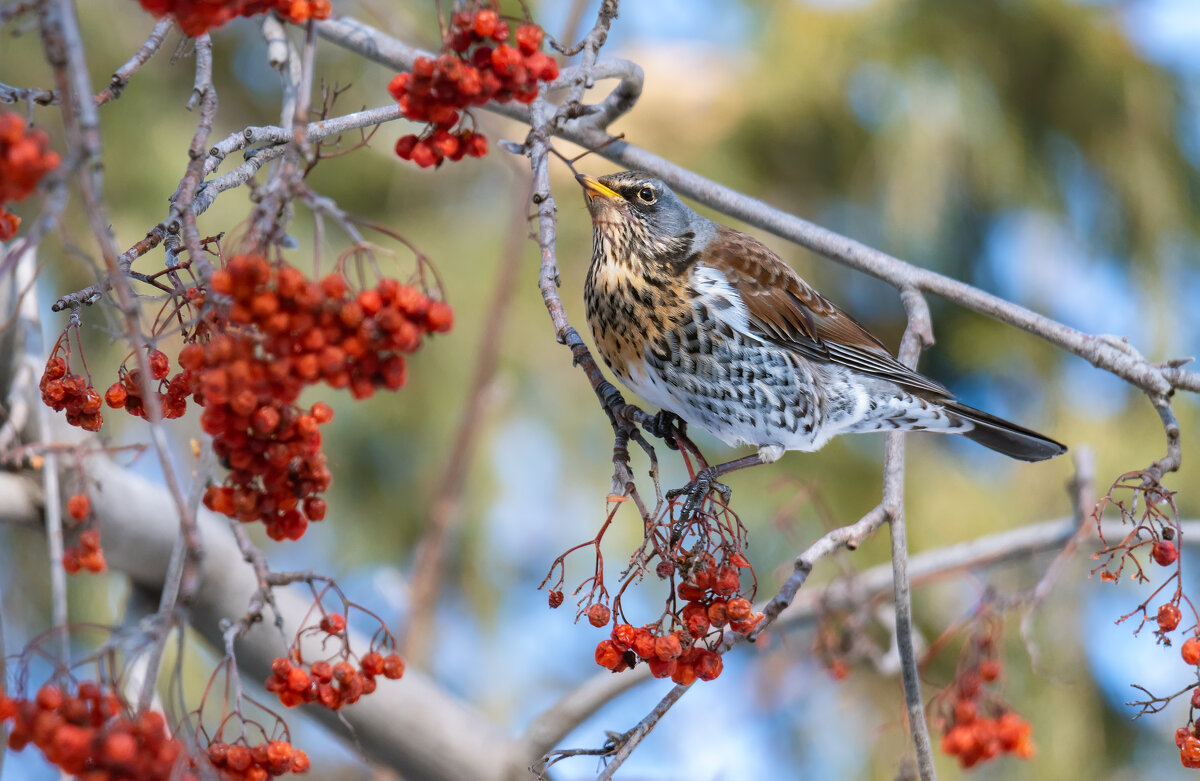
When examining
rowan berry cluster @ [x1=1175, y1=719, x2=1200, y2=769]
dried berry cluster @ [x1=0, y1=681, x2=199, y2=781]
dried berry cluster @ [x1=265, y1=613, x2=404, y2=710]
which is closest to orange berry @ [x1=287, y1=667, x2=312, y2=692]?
dried berry cluster @ [x1=265, y1=613, x2=404, y2=710]

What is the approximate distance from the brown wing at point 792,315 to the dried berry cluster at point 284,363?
1484 millimetres

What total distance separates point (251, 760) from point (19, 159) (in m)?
0.71

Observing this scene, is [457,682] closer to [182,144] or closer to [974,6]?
[182,144]

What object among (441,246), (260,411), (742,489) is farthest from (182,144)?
(260,411)

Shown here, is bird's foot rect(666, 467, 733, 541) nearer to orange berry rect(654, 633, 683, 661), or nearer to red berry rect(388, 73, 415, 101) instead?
orange berry rect(654, 633, 683, 661)

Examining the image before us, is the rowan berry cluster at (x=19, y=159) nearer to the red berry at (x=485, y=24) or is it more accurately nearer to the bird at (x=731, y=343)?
the red berry at (x=485, y=24)

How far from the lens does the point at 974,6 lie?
16.7 feet

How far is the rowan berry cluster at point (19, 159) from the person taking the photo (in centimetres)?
84

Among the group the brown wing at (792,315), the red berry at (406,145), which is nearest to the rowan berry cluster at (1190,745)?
the brown wing at (792,315)

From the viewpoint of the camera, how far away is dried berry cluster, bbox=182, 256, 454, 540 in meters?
0.93

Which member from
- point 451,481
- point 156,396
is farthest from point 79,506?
point 451,481

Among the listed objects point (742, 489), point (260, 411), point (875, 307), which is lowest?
point (260, 411)

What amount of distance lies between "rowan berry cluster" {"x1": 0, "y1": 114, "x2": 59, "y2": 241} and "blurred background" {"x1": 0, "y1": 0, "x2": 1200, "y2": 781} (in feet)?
9.97

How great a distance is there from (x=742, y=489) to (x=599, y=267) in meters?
2.26
